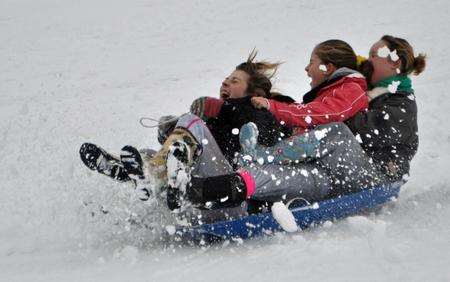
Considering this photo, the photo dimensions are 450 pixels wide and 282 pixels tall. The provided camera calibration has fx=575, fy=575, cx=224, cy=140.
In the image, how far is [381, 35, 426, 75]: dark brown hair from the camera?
3.76 meters

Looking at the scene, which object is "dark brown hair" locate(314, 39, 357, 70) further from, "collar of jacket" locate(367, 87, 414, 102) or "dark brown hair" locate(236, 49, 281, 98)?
"dark brown hair" locate(236, 49, 281, 98)

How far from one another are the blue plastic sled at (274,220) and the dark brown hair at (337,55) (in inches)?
35.7

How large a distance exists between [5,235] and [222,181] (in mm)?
1515

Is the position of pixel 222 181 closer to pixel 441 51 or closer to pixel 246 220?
pixel 246 220

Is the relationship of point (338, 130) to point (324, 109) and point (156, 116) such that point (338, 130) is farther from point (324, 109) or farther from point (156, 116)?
point (156, 116)

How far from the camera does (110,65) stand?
9633 millimetres

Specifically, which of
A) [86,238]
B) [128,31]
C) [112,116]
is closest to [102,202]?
[86,238]

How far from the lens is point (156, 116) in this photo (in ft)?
23.2

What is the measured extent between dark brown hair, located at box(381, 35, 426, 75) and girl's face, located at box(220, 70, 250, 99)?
0.98m

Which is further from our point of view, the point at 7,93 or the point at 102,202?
the point at 7,93

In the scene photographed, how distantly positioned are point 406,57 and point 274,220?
59.8 inches

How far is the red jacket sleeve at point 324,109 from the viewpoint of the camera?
342cm

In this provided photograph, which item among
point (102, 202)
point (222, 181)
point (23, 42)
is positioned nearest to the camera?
point (222, 181)

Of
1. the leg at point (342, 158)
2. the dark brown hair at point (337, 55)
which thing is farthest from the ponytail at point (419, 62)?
the leg at point (342, 158)
